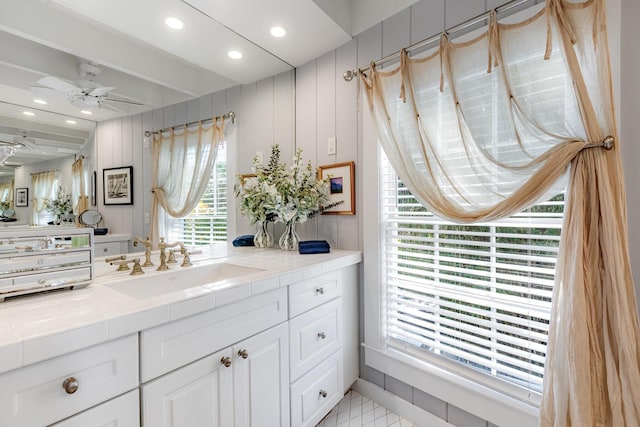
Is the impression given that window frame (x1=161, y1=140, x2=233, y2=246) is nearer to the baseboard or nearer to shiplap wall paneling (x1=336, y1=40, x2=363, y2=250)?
shiplap wall paneling (x1=336, y1=40, x2=363, y2=250)

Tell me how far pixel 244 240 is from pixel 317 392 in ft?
3.19

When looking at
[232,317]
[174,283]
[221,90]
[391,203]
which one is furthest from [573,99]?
[174,283]

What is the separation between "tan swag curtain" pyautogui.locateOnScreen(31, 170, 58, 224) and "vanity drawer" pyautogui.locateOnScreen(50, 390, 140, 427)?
2.31 ft

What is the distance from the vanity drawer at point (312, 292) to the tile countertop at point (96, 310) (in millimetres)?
61

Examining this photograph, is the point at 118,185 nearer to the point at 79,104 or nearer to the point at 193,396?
the point at 79,104

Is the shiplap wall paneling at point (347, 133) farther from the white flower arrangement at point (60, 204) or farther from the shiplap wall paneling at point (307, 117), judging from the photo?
the white flower arrangement at point (60, 204)

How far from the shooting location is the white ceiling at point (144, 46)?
108 cm

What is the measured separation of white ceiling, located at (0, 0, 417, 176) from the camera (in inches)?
42.5

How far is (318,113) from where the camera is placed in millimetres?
2057

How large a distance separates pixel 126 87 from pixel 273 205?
0.93 m

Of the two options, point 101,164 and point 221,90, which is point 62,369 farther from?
point 221,90

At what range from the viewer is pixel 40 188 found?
1082mm

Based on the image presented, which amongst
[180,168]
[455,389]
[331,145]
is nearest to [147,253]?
[180,168]

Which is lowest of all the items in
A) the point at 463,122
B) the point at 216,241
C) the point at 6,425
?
the point at 6,425
